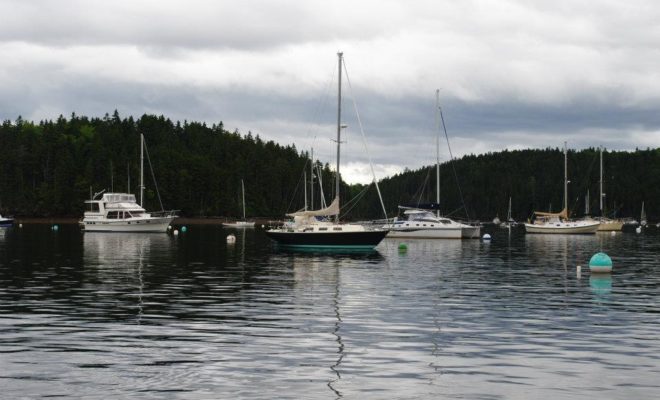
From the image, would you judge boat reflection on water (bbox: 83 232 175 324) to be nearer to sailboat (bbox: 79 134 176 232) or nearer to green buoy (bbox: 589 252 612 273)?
green buoy (bbox: 589 252 612 273)

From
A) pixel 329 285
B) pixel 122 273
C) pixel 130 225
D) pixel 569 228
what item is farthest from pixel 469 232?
pixel 329 285

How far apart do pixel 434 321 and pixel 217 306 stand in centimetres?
952

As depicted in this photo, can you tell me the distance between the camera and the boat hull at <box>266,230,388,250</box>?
74.0 m

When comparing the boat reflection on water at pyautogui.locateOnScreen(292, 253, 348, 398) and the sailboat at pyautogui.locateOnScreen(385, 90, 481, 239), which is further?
the sailboat at pyautogui.locateOnScreen(385, 90, 481, 239)

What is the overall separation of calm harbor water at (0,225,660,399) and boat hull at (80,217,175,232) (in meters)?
77.9

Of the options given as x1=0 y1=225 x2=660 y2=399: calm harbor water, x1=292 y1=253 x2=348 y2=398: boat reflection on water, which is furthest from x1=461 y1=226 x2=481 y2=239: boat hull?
x1=0 y1=225 x2=660 y2=399: calm harbor water

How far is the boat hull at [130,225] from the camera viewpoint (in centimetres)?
13025

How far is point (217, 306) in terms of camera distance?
3391 centimetres

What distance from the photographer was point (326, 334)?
26.4 m

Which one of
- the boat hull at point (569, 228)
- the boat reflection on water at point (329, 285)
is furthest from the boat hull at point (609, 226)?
the boat reflection on water at point (329, 285)

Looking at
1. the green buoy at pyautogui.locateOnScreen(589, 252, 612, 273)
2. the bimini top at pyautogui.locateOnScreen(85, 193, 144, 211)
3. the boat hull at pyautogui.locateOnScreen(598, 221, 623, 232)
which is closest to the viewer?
the green buoy at pyautogui.locateOnScreen(589, 252, 612, 273)

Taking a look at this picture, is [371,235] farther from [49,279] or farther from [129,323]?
[129,323]

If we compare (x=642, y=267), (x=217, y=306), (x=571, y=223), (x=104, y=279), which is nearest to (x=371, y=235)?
(x=642, y=267)

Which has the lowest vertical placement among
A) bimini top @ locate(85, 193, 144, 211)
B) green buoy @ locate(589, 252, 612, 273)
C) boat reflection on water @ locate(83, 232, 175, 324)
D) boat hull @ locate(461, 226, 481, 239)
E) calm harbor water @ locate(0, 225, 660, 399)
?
calm harbor water @ locate(0, 225, 660, 399)
